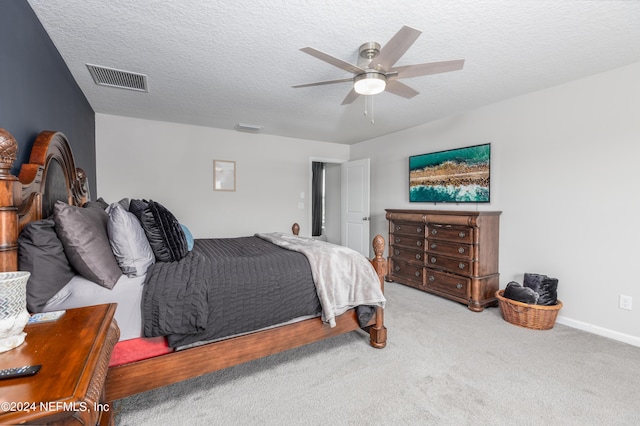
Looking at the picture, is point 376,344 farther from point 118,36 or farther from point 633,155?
point 118,36

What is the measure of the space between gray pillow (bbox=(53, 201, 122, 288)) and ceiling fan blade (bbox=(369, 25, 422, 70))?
192 centimetres

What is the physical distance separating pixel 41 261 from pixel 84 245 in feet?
0.60

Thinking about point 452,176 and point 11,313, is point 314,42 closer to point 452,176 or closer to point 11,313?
point 11,313

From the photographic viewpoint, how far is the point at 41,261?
127cm

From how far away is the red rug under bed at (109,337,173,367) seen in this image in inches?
59.9

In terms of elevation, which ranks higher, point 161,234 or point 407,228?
point 161,234

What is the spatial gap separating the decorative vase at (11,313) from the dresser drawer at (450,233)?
3.52 m

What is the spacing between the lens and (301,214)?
5344mm

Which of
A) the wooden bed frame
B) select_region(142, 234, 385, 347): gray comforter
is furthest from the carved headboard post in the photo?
select_region(142, 234, 385, 347): gray comforter

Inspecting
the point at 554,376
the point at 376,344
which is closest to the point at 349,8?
the point at 376,344

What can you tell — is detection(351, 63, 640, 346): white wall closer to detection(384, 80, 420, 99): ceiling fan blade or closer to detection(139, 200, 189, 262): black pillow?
detection(384, 80, 420, 99): ceiling fan blade

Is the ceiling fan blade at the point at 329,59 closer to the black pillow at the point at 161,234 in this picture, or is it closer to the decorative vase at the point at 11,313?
the black pillow at the point at 161,234

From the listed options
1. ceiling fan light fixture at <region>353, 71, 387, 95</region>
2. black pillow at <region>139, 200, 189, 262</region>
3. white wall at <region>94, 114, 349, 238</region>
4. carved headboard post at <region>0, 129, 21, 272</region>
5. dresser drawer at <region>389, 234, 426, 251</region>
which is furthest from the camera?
white wall at <region>94, 114, 349, 238</region>

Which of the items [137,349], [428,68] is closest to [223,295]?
[137,349]
